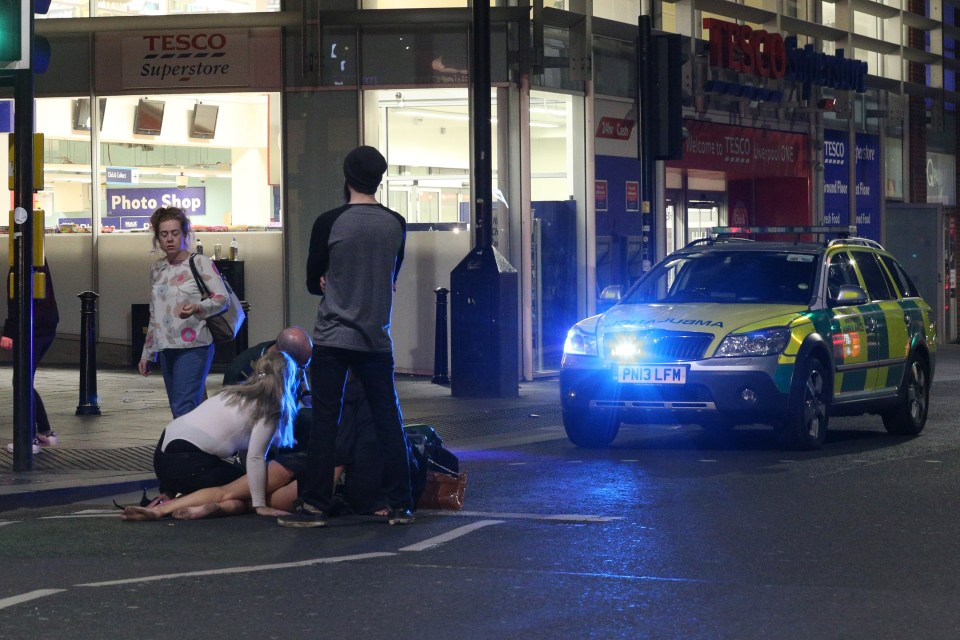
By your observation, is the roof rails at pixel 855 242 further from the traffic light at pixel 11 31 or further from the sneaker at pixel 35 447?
the traffic light at pixel 11 31

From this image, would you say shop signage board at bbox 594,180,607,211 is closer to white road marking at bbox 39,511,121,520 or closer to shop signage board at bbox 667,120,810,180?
shop signage board at bbox 667,120,810,180

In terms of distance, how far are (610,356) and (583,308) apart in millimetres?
8767

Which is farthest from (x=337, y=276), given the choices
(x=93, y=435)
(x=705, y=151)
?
(x=705, y=151)

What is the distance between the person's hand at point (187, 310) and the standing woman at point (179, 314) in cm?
2

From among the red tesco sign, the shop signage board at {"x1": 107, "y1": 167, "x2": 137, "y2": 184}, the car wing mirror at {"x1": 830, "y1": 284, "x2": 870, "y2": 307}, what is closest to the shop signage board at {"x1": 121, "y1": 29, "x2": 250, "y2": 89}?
the shop signage board at {"x1": 107, "y1": 167, "x2": 137, "y2": 184}

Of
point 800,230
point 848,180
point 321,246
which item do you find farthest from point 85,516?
point 848,180

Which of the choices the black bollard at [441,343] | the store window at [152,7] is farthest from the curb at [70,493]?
the store window at [152,7]

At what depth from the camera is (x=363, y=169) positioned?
8.17m

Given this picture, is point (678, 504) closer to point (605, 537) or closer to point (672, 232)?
point (605, 537)

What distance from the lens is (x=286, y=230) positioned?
1958 centimetres

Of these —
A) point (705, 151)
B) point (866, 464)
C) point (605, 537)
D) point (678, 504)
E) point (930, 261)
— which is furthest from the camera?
point (930, 261)

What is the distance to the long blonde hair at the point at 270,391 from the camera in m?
8.47

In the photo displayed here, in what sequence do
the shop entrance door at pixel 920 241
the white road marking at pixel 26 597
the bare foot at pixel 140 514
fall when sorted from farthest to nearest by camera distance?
1. the shop entrance door at pixel 920 241
2. the bare foot at pixel 140 514
3. the white road marking at pixel 26 597

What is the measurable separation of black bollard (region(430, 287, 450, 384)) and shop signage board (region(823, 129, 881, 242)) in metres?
11.0
